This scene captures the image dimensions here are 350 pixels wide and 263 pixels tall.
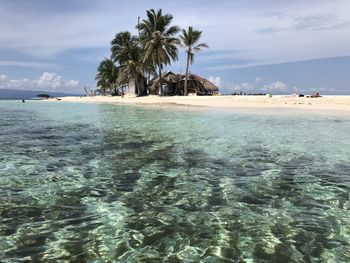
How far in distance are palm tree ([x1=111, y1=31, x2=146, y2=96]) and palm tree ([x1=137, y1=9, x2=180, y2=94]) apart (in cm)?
372

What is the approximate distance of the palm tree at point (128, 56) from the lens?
5553 cm

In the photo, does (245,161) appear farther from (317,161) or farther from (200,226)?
(200,226)

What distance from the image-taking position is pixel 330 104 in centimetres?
3656

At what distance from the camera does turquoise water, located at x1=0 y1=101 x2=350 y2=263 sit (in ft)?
14.8

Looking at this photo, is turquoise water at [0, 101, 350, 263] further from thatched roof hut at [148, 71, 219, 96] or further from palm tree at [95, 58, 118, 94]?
palm tree at [95, 58, 118, 94]

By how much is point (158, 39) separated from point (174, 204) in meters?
46.0

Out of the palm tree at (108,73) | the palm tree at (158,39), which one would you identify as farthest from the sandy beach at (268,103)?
the palm tree at (108,73)

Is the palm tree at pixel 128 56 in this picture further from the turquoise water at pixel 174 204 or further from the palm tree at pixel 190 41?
the turquoise water at pixel 174 204

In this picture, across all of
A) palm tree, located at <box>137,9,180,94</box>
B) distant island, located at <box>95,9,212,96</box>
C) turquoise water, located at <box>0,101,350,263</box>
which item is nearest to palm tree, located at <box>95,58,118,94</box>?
distant island, located at <box>95,9,212,96</box>

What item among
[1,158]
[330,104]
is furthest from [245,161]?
[330,104]

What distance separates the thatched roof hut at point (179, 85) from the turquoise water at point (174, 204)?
47744 millimetres

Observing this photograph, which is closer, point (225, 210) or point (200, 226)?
point (200, 226)

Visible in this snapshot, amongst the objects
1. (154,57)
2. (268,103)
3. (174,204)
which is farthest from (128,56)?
(174,204)

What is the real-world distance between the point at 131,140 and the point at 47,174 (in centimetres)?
585
